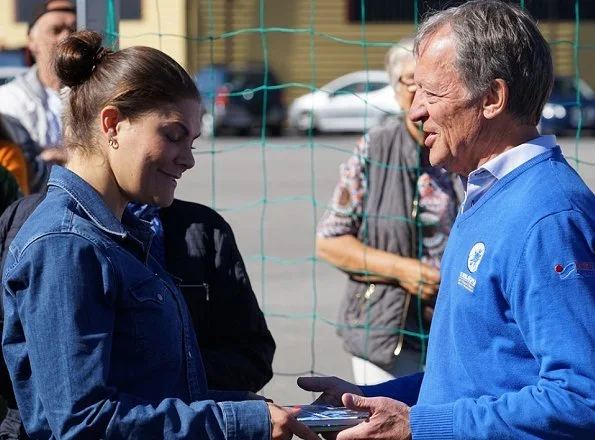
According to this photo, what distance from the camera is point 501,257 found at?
210cm

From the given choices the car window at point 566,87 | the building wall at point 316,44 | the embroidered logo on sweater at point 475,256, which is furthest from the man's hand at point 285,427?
the building wall at point 316,44

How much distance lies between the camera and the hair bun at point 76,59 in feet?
7.72

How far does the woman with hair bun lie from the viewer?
2.05 metres

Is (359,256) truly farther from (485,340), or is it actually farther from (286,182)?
(286,182)

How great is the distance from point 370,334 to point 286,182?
10.8 metres

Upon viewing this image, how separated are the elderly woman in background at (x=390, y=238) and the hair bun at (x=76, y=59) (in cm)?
170

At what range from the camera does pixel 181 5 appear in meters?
5.22

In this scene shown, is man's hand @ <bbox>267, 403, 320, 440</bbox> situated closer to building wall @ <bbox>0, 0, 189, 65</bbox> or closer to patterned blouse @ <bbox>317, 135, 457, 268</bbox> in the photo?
building wall @ <bbox>0, 0, 189, 65</bbox>

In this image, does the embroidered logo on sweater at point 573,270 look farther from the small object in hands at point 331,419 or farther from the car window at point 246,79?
the car window at point 246,79

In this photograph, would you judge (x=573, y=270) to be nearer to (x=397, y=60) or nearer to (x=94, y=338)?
(x=94, y=338)

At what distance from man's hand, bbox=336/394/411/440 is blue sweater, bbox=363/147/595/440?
3cm

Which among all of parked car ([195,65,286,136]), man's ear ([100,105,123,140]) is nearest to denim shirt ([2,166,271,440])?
man's ear ([100,105,123,140])

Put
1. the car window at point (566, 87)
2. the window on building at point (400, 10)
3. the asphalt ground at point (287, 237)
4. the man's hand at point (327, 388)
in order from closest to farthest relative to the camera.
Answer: the man's hand at point (327, 388) → the asphalt ground at point (287, 237) → the car window at point (566, 87) → the window on building at point (400, 10)

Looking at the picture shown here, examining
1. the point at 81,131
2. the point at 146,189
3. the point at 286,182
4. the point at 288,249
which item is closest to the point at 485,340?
the point at 146,189
